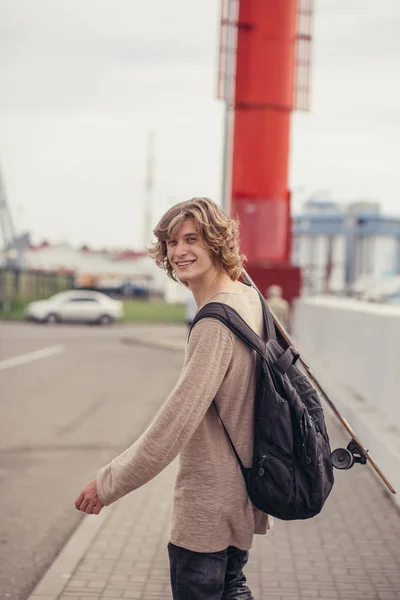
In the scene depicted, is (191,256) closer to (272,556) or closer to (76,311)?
(272,556)

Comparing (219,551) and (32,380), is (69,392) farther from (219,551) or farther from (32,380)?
(219,551)

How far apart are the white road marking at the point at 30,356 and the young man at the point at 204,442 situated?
14.7 metres

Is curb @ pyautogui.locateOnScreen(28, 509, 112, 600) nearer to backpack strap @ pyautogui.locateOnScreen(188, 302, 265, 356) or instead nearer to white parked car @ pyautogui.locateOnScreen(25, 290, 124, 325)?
backpack strap @ pyautogui.locateOnScreen(188, 302, 265, 356)

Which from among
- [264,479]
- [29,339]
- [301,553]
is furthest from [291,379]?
[29,339]

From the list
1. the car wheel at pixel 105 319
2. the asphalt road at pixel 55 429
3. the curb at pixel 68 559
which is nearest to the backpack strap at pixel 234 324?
the curb at pixel 68 559

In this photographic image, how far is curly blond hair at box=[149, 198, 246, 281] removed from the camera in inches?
106

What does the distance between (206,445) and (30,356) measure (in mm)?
17925

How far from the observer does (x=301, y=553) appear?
5.18m

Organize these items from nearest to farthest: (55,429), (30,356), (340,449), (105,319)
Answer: (340,449) → (55,429) → (30,356) → (105,319)

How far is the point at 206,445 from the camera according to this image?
8.57 feet

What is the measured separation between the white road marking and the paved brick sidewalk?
11625 mm

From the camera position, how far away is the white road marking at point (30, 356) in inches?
703

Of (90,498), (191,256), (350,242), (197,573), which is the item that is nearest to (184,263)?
(191,256)

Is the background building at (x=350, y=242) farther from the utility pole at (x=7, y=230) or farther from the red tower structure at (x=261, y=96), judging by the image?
the red tower structure at (x=261, y=96)
